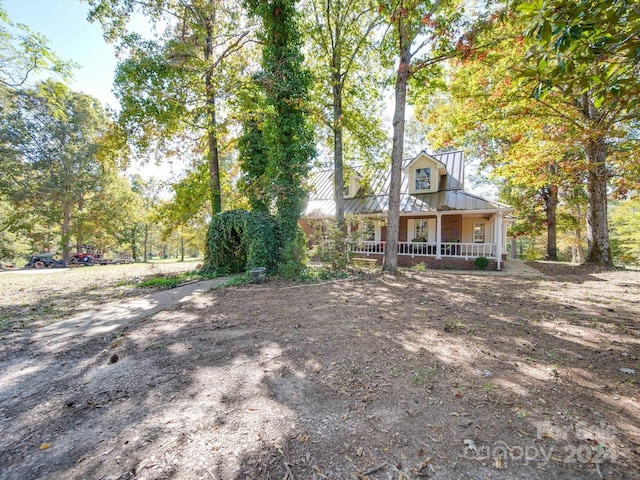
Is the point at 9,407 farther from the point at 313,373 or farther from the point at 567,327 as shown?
the point at 567,327

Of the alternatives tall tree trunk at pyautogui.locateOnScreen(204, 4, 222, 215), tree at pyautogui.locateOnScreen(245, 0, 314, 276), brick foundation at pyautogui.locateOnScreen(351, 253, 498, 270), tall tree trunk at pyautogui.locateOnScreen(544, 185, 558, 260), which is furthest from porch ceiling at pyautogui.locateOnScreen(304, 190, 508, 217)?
tall tree trunk at pyautogui.locateOnScreen(544, 185, 558, 260)

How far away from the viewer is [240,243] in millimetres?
10820

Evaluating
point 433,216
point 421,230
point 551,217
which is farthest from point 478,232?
point 551,217

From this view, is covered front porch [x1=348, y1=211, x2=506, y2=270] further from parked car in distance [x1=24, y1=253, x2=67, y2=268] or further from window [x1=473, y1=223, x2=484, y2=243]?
parked car in distance [x1=24, y1=253, x2=67, y2=268]

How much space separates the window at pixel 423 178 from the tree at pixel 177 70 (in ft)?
36.1

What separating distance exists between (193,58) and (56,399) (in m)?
11.8

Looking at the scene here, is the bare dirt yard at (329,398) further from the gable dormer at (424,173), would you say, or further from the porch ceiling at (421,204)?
the gable dormer at (424,173)

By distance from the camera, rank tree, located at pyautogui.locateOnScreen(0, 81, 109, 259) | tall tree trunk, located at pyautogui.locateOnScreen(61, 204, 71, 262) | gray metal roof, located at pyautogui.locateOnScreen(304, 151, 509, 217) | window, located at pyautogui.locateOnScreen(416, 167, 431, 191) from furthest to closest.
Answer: tall tree trunk, located at pyautogui.locateOnScreen(61, 204, 71, 262)
tree, located at pyautogui.locateOnScreen(0, 81, 109, 259)
window, located at pyautogui.locateOnScreen(416, 167, 431, 191)
gray metal roof, located at pyautogui.locateOnScreen(304, 151, 509, 217)

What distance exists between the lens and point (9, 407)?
2.39 meters

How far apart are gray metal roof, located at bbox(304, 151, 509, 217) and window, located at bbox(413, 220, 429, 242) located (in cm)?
171

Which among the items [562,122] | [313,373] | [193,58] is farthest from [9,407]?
[562,122]

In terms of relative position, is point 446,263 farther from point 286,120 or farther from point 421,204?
point 286,120

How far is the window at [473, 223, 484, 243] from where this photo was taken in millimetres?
16070

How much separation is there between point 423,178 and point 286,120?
9.72 meters
